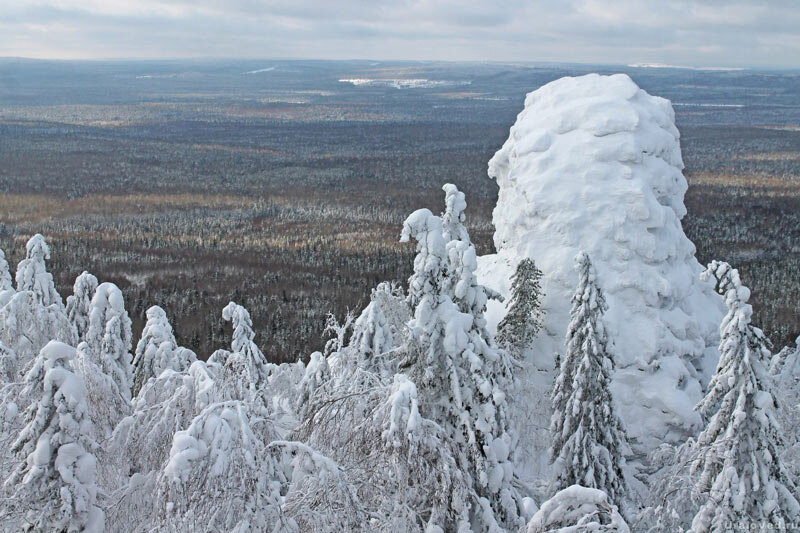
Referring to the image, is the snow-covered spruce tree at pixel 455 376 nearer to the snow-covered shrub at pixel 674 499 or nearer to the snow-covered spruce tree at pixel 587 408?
the snow-covered shrub at pixel 674 499

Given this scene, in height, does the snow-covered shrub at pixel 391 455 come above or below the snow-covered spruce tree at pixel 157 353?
above

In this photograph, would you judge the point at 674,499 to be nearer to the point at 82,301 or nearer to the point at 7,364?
the point at 7,364

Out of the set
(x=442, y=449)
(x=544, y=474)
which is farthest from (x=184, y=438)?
(x=544, y=474)

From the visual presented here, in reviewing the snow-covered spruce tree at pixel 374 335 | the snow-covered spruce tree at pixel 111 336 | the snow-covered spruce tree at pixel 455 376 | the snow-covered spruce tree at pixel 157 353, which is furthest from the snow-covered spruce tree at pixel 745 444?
the snow-covered spruce tree at pixel 111 336

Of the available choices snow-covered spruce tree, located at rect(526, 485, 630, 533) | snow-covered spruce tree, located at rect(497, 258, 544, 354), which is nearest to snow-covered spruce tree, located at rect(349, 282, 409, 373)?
snow-covered spruce tree, located at rect(526, 485, 630, 533)

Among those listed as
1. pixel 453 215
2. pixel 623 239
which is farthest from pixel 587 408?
pixel 623 239
